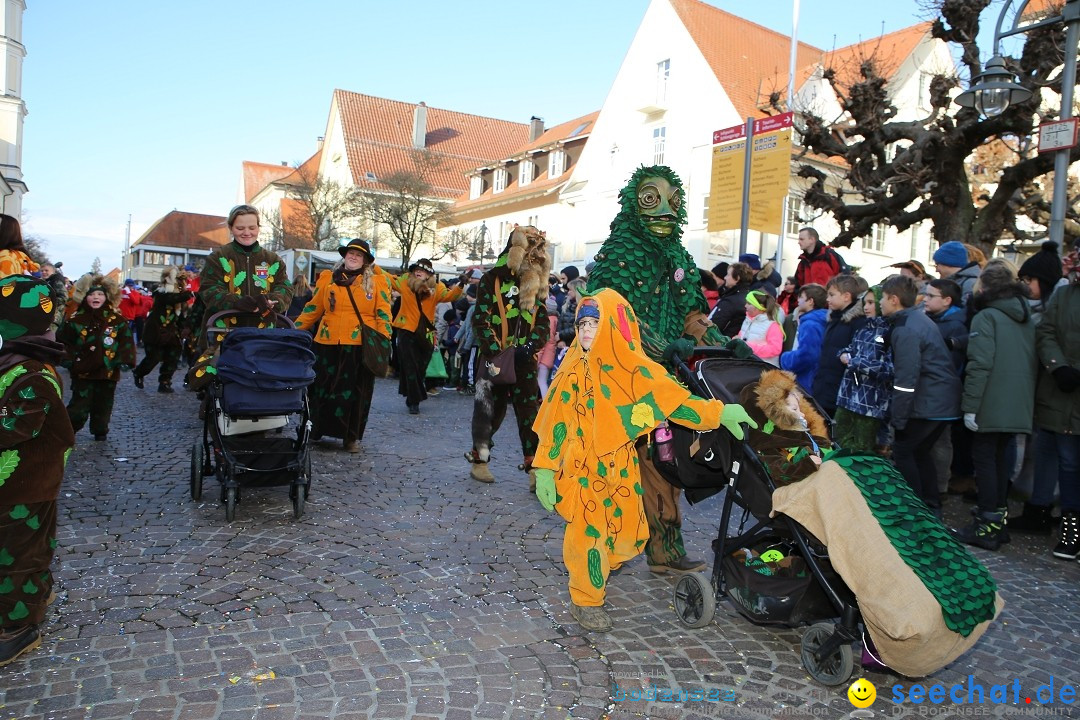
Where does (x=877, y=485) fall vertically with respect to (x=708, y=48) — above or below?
below

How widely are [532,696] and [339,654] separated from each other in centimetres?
97

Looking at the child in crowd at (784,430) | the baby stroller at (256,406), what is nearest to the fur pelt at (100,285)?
the baby stroller at (256,406)

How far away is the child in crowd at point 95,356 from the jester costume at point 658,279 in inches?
230

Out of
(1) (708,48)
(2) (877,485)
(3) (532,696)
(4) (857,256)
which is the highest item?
(1) (708,48)

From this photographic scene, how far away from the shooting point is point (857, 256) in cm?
3142

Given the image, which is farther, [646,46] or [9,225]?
[646,46]

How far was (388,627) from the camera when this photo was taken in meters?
4.04

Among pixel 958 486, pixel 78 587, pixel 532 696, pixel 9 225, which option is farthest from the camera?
pixel 958 486

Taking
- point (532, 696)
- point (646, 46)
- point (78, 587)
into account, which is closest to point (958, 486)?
point (532, 696)

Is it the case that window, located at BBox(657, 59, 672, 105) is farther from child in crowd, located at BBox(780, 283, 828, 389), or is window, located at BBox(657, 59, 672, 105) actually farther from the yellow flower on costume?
the yellow flower on costume

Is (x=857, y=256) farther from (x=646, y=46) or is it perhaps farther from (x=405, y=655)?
(x=405, y=655)

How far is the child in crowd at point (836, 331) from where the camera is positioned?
7.08m

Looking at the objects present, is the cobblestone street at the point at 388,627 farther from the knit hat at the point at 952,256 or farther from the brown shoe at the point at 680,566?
the knit hat at the point at 952,256

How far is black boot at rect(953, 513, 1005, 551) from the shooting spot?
612cm
